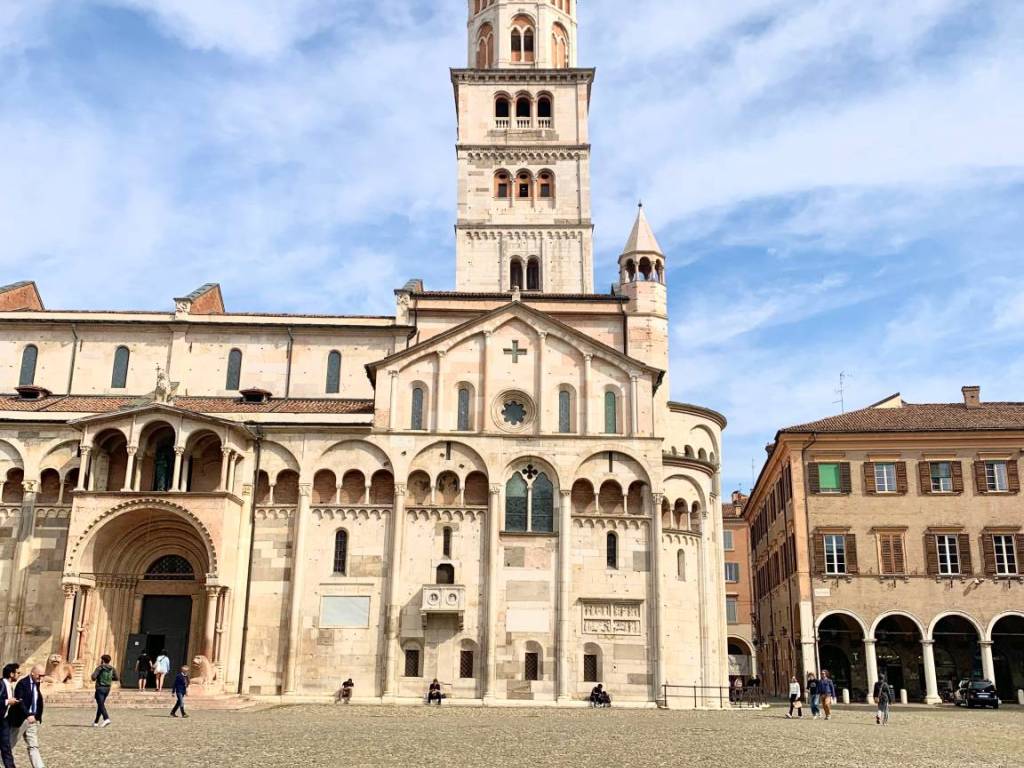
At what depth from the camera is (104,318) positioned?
43.4 meters

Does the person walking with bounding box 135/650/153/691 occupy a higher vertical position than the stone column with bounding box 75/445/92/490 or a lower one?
lower

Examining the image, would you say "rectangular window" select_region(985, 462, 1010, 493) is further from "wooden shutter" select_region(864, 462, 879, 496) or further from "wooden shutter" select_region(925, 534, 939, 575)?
"wooden shutter" select_region(864, 462, 879, 496)

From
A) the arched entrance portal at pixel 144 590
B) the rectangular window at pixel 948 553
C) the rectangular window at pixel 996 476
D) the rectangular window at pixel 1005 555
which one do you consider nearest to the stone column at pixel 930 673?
the rectangular window at pixel 948 553

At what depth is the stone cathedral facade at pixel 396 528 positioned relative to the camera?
35.2m

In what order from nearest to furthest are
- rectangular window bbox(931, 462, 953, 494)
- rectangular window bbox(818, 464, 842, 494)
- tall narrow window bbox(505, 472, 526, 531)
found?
tall narrow window bbox(505, 472, 526, 531) < rectangular window bbox(931, 462, 953, 494) < rectangular window bbox(818, 464, 842, 494)

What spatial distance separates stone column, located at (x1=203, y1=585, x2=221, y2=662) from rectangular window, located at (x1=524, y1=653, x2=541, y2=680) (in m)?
10.7

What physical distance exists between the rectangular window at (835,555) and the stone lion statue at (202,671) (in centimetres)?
2601

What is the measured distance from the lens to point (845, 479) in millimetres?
45094

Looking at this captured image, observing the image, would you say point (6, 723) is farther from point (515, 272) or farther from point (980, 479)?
point (980, 479)

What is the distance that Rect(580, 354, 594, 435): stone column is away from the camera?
3800 centimetres

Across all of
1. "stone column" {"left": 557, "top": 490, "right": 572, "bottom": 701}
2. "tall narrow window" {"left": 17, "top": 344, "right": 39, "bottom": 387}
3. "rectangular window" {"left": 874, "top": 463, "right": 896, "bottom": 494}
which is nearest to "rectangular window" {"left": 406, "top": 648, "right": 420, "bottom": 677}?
"stone column" {"left": 557, "top": 490, "right": 572, "bottom": 701}

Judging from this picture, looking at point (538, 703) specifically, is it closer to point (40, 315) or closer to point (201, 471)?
point (201, 471)

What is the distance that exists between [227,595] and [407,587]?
20.4 ft

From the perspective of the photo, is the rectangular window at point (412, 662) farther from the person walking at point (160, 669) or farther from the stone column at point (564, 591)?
the person walking at point (160, 669)
